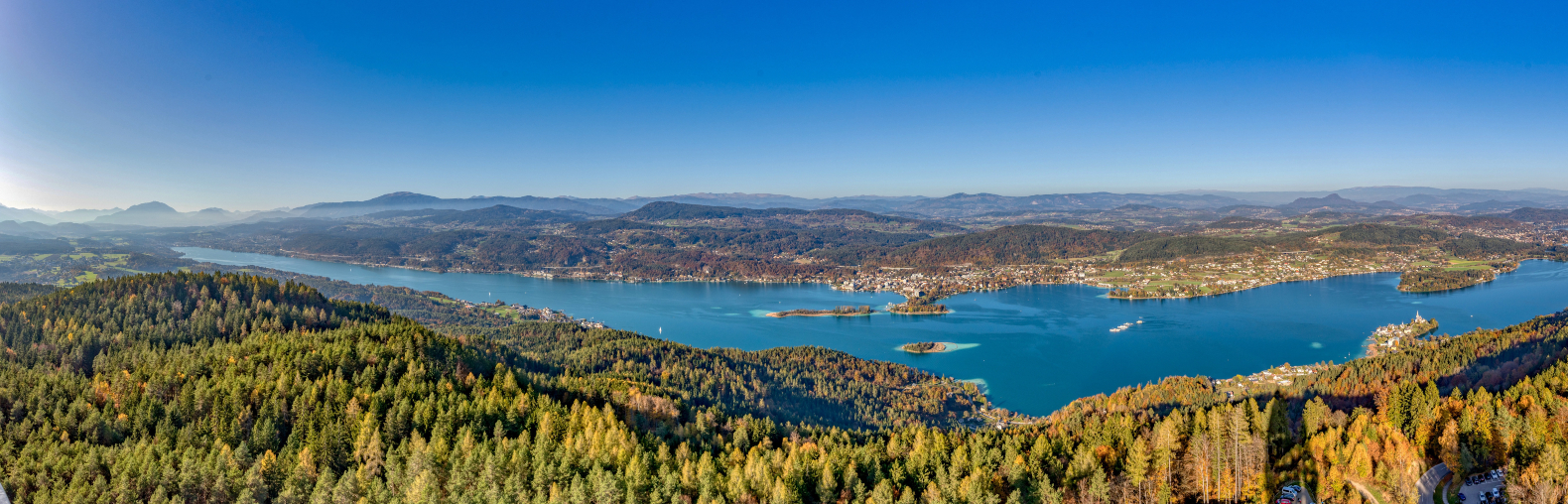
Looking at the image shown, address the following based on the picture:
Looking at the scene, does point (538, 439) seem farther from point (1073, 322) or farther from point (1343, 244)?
point (1343, 244)

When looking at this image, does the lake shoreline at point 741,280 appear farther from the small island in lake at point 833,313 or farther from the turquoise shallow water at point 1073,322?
the small island in lake at point 833,313

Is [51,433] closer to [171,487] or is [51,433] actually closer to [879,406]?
[171,487]

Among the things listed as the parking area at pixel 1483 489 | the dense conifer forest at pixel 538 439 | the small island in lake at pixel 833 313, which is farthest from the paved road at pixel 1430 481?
the small island in lake at pixel 833 313

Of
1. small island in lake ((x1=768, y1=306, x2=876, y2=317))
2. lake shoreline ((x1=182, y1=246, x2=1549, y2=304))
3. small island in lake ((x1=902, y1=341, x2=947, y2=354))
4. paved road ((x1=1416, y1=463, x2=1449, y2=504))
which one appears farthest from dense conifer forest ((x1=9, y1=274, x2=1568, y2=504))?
lake shoreline ((x1=182, y1=246, x2=1549, y2=304))

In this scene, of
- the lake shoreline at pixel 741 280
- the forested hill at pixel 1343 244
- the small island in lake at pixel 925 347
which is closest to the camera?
the small island in lake at pixel 925 347

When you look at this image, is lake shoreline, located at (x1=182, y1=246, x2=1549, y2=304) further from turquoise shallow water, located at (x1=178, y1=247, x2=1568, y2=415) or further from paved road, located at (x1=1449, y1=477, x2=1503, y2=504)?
paved road, located at (x1=1449, y1=477, x2=1503, y2=504)
